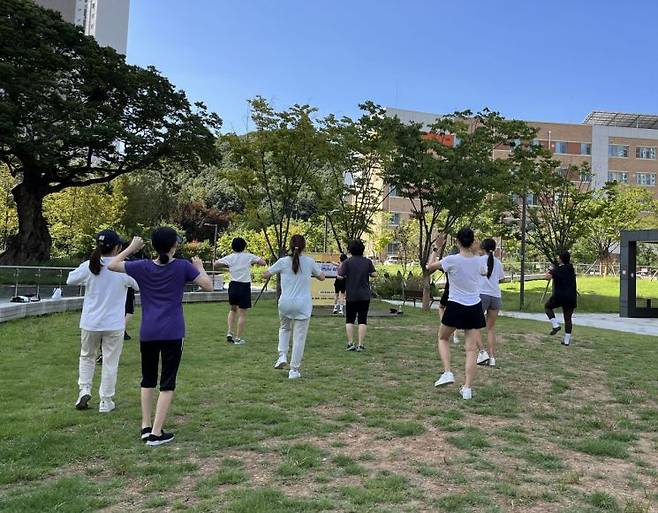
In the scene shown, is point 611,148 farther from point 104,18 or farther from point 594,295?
point 104,18

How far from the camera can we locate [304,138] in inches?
654

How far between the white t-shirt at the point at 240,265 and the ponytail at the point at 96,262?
139 inches

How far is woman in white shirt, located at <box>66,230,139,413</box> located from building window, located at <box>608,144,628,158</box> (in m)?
68.5

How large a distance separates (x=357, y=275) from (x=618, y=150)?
65.5 m

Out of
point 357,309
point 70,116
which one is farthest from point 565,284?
point 70,116

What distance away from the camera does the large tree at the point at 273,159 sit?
54.4ft

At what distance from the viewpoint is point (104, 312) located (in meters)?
4.87

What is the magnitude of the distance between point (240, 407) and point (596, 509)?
302cm

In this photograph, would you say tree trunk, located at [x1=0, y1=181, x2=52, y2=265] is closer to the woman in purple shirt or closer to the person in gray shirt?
the person in gray shirt

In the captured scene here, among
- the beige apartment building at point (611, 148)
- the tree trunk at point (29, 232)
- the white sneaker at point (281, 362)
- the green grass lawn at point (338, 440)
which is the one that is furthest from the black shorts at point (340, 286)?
the beige apartment building at point (611, 148)

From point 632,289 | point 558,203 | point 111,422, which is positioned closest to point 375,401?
point 111,422

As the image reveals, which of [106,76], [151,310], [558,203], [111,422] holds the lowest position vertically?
[111,422]

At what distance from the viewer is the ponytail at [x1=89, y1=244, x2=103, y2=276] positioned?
188 inches

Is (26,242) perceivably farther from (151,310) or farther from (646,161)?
(646,161)
